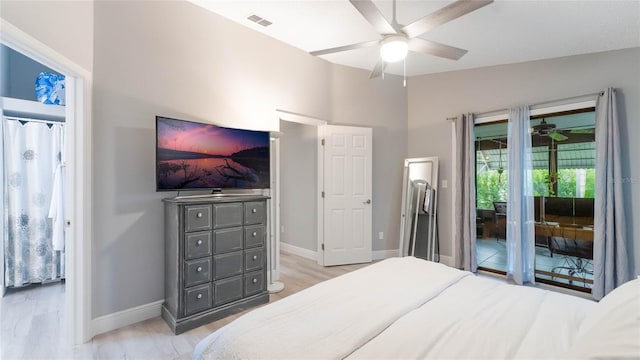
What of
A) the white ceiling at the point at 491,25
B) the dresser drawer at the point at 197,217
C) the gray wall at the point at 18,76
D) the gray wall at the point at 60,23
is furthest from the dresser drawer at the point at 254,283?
the gray wall at the point at 18,76

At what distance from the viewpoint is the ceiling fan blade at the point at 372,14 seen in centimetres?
180

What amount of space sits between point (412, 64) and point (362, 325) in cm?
374

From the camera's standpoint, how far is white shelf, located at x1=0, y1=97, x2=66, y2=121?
2977 mm

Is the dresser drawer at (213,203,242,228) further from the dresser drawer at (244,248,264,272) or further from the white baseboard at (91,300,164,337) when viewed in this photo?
the white baseboard at (91,300,164,337)

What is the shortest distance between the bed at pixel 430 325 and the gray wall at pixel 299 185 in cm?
298

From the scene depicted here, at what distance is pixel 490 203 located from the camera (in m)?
3.96

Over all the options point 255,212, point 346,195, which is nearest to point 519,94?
point 346,195

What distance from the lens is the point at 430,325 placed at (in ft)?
3.82

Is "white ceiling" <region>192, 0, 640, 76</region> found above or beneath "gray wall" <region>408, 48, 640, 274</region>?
above

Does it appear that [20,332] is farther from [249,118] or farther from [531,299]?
[531,299]

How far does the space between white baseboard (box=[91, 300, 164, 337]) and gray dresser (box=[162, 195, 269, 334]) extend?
0.32 ft

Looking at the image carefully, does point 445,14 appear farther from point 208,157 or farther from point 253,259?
point 253,259

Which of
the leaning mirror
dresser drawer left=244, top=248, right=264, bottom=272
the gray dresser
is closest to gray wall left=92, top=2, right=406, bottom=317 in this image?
the gray dresser

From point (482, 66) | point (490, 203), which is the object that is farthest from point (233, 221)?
point (482, 66)
